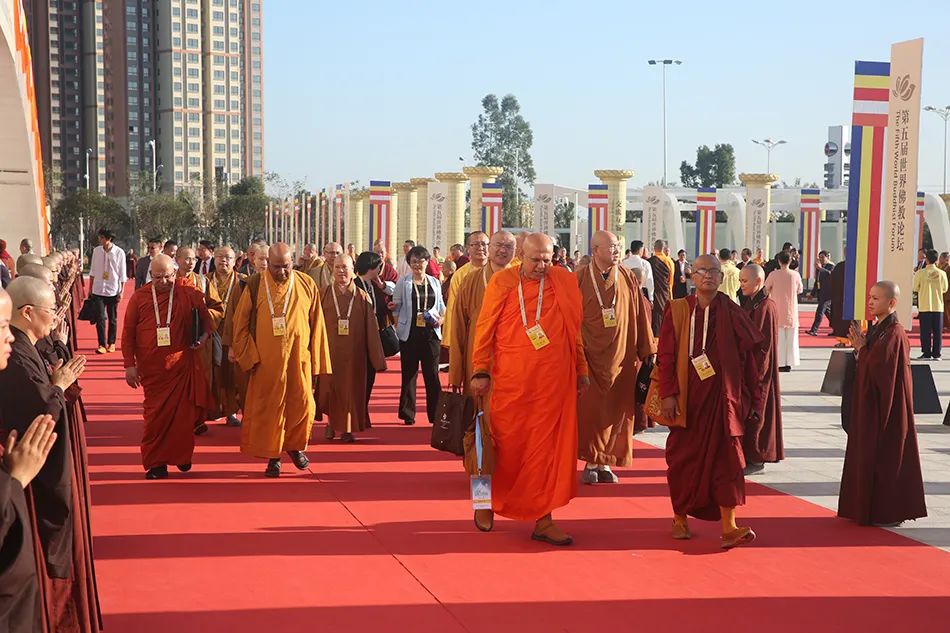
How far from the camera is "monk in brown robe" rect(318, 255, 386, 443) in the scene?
959 cm

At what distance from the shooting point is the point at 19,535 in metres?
3.05

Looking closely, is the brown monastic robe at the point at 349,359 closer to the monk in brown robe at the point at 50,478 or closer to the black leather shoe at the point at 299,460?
the black leather shoe at the point at 299,460

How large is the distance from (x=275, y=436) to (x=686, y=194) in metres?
39.3

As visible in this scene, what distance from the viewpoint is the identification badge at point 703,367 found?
6254 mm

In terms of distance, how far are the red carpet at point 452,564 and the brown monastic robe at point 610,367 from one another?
1.01 feet

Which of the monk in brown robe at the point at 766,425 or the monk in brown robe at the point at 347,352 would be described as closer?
the monk in brown robe at the point at 766,425

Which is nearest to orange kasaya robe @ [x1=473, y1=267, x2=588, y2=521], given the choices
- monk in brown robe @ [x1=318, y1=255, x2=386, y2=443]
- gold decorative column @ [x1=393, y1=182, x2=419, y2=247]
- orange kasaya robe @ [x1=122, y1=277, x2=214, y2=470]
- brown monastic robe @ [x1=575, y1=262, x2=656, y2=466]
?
brown monastic robe @ [x1=575, y1=262, x2=656, y2=466]

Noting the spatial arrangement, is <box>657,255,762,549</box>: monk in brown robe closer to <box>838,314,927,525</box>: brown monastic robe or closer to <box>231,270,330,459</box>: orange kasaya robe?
<box>838,314,927,525</box>: brown monastic robe

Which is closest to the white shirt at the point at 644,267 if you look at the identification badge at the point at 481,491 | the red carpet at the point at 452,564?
the red carpet at the point at 452,564

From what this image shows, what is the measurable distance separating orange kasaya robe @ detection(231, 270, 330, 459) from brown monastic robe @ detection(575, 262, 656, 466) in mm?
1967

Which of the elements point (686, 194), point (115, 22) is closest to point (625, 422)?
point (686, 194)

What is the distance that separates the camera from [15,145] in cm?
2606

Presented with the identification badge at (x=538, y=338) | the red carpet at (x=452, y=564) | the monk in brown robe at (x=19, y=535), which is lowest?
the red carpet at (x=452, y=564)

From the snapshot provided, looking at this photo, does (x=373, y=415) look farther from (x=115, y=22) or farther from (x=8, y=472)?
(x=115, y=22)
